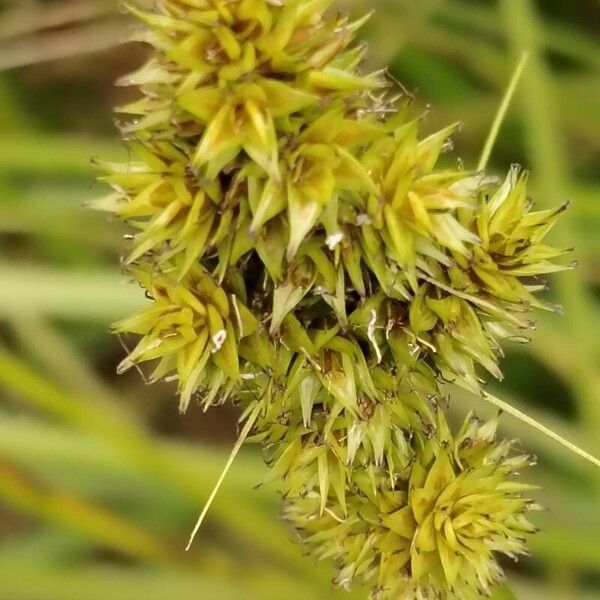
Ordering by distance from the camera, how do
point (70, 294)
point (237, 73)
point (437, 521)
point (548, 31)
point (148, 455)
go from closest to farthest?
point (237, 73) < point (437, 521) < point (148, 455) < point (70, 294) < point (548, 31)

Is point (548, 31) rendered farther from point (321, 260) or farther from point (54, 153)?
point (321, 260)

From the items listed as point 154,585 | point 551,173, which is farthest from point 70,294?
point 551,173

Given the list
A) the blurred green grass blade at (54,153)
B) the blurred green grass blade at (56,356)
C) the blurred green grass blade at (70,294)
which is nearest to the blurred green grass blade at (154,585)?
the blurred green grass blade at (56,356)

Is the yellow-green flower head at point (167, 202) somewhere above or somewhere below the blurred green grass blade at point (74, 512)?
above

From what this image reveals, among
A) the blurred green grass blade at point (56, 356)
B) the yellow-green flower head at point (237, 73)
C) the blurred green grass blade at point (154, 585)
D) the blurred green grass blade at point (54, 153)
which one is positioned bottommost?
the blurred green grass blade at point (154, 585)

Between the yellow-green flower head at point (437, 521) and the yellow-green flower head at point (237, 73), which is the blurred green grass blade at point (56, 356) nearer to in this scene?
the yellow-green flower head at point (437, 521)

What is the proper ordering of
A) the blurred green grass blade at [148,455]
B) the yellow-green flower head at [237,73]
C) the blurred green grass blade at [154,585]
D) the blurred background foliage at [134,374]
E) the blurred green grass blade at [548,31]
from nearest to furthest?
the yellow-green flower head at [237,73] < the blurred green grass blade at [148,455] < the blurred background foliage at [134,374] < the blurred green grass blade at [154,585] < the blurred green grass blade at [548,31]

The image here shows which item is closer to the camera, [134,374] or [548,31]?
[548,31]
